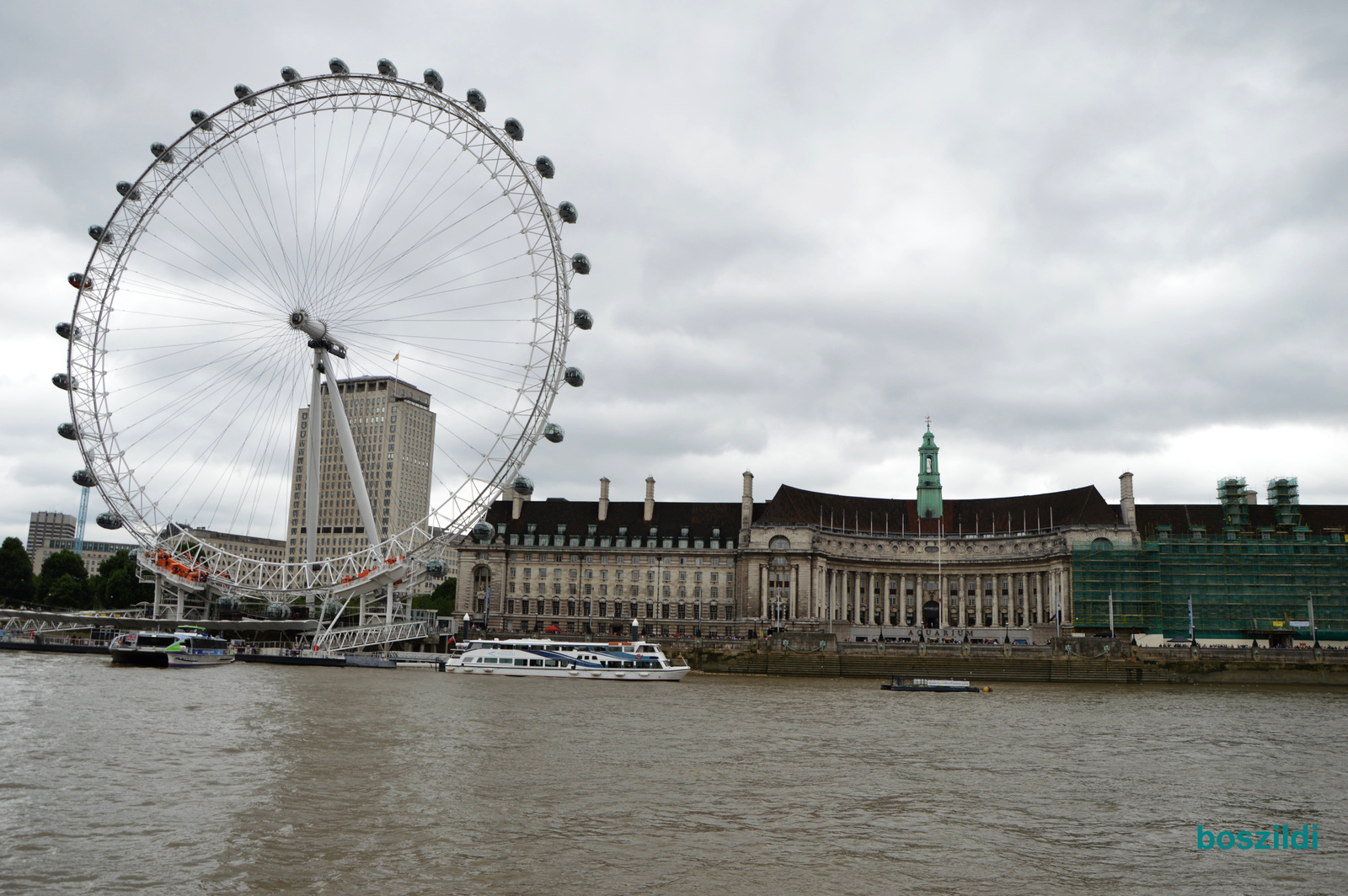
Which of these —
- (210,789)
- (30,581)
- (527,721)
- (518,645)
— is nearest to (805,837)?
(210,789)

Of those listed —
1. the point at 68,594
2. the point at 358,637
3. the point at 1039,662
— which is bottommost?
the point at 1039,662

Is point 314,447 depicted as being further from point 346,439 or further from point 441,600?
point 441,600

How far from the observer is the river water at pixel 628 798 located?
57.5ft

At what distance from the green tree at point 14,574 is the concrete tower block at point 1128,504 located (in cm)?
12413

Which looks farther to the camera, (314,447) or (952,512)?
(952,512)

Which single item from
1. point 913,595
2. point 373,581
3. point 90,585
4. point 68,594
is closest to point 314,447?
point 373,581

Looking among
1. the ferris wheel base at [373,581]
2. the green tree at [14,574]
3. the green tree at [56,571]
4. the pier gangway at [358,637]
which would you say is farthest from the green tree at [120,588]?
the ferris wheel base at [373,581]

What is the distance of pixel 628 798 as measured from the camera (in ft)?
78.9

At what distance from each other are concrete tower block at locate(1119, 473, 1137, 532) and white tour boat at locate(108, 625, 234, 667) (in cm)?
8927

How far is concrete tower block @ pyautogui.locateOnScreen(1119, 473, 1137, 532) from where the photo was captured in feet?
362

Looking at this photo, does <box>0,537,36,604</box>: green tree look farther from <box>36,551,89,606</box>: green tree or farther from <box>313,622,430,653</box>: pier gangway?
<box>313,622,430,653</box>: pier gangway

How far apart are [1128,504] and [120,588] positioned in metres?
114

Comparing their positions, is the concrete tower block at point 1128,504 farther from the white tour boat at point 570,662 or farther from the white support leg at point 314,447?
the white support leg at point 314,447

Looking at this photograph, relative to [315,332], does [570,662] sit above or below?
below
